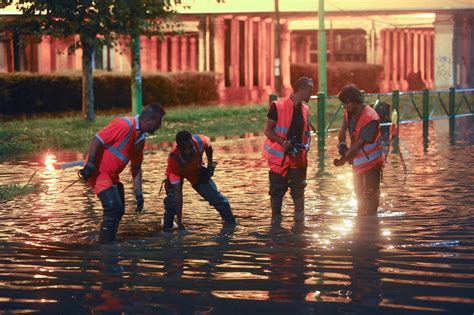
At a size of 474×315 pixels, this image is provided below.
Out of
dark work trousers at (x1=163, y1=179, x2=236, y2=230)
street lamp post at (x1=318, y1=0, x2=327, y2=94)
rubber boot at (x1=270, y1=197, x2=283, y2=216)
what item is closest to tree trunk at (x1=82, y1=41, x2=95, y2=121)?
street lamp post at (x1=318, y1=0, x2=327, y2=94)

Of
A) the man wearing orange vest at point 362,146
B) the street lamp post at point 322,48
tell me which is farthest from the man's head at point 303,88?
the street lamp post at point 322,48

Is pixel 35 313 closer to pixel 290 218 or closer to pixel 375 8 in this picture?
pixel 290 218

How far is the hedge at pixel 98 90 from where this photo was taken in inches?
1428

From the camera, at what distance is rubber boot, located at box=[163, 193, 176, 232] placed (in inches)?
476

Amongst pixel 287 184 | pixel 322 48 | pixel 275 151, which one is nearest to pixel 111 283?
pixel 275 151

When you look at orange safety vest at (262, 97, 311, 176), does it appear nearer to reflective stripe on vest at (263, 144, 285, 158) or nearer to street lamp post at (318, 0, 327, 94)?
reflective stripe on vest at (263, 144, 285, 158)

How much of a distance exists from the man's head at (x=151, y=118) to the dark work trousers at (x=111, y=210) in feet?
2.10

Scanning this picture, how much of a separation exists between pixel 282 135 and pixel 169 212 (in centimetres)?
133

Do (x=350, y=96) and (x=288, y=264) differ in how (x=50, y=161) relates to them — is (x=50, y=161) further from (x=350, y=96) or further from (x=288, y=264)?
(x=288, y=264)

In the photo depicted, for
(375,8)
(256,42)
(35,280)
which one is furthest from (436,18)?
(35,280)

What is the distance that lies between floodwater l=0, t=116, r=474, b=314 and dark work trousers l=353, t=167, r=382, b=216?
0.19 m

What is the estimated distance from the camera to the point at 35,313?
27.3 ft

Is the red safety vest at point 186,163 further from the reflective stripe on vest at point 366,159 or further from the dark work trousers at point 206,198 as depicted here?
the reflective stripe on vest at point 366,159

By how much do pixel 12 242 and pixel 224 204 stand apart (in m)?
2.08
